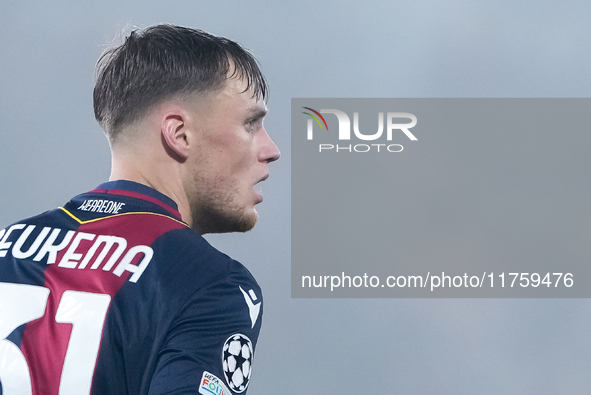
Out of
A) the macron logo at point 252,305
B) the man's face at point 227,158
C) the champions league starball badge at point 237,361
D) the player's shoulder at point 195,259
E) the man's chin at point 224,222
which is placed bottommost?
the champions league starball badge at point 237,361

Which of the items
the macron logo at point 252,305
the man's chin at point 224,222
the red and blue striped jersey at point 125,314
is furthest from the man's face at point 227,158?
the macron logo at point 252,305

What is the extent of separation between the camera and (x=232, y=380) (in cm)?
104

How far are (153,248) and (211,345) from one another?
0.69 feet

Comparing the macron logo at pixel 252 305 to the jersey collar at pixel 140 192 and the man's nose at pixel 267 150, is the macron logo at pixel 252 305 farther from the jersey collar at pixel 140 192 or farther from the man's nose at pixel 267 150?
the man's nose at pixel 267 150

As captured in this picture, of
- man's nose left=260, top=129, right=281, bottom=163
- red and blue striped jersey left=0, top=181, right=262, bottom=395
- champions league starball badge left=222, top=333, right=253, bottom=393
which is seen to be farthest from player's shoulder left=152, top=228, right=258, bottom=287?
man's nose left=260, top=129, right=281, bottom=163

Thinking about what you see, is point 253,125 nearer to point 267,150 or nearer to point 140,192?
point 267,150

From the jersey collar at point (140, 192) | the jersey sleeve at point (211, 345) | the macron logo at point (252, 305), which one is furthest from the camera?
the jersey collar at point (140, 192)

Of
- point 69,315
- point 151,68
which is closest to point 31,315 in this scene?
point 69,315

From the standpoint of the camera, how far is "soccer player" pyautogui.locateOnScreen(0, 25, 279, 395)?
3.29ft

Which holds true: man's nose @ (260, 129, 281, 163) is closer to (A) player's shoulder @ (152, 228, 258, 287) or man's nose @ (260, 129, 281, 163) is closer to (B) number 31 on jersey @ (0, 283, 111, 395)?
(A) player's shoulder @ (152, 228, 258, 287)

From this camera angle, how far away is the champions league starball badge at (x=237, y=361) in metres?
1.03

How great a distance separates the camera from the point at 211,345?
1015 millimetres

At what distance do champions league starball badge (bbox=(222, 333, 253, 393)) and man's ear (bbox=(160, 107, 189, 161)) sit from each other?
0.45m

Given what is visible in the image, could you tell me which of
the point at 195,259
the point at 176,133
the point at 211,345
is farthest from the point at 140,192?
the point at 211,345
